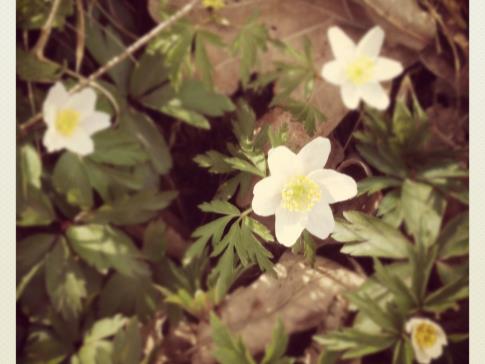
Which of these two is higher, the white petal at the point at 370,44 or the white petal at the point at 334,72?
the white petal at the point at 370,44

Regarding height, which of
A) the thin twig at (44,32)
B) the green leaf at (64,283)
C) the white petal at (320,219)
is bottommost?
the green leaf at (64,283)

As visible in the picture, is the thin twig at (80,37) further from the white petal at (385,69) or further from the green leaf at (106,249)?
the white petal at (385,69)

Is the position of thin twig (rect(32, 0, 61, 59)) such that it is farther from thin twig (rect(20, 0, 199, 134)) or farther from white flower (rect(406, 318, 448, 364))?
white flower (rect(406, 318, 448, 364))

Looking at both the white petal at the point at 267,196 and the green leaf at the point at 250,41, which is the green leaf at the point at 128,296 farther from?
the green leaf at the point at 250,41

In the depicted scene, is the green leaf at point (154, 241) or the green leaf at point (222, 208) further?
the green leaf at point (154, 241)

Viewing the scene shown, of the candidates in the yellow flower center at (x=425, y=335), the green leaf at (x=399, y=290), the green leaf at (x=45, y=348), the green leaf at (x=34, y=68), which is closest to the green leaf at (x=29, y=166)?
the green leaf at (x=34, y=68)

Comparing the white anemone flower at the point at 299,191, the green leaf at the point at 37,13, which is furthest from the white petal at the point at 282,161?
the green leaf at the point at 37,13

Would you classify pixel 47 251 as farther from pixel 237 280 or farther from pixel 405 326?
pixel 405 326
